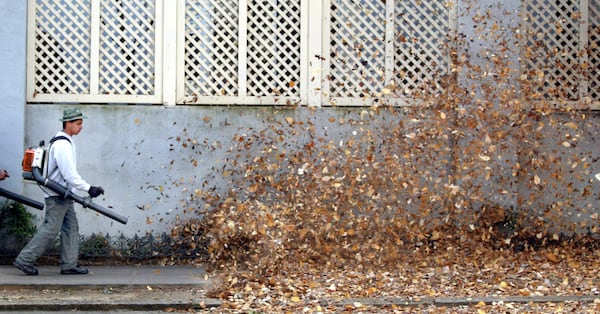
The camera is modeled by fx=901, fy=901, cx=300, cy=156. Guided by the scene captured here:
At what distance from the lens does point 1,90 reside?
10.3 metres

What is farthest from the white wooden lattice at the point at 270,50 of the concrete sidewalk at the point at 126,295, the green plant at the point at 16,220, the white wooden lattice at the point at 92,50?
the concrete sidewalk at the point at 126,295

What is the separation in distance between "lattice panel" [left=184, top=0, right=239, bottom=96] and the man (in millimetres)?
1965

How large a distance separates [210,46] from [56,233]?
305 centimetres

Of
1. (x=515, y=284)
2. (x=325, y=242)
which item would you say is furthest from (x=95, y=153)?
(x=515, y=284)

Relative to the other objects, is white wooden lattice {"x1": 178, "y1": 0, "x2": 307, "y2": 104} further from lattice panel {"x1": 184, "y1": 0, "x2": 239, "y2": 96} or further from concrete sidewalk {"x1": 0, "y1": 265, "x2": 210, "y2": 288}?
concrete sidewalk {"x1": 0, "y1": 265, "x2": 210, "y2": 288}

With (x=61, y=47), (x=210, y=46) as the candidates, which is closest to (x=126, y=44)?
(x=61, y=47)

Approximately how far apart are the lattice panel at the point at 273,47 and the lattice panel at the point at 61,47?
6.47ft

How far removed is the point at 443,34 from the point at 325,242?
9.88ft

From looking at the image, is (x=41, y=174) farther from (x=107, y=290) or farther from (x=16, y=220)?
(x=107, y=290)

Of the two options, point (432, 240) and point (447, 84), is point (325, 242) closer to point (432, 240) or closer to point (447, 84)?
point (432, 240)

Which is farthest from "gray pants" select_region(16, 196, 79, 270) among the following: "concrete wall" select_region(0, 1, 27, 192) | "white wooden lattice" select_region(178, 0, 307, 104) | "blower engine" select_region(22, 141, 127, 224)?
"white wooden lattice" select_region(178, 0, 307, 104)

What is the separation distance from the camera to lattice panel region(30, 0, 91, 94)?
10.6 m

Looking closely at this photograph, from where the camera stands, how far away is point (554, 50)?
11125 millimetres

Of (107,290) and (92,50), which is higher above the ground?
(92,50)
